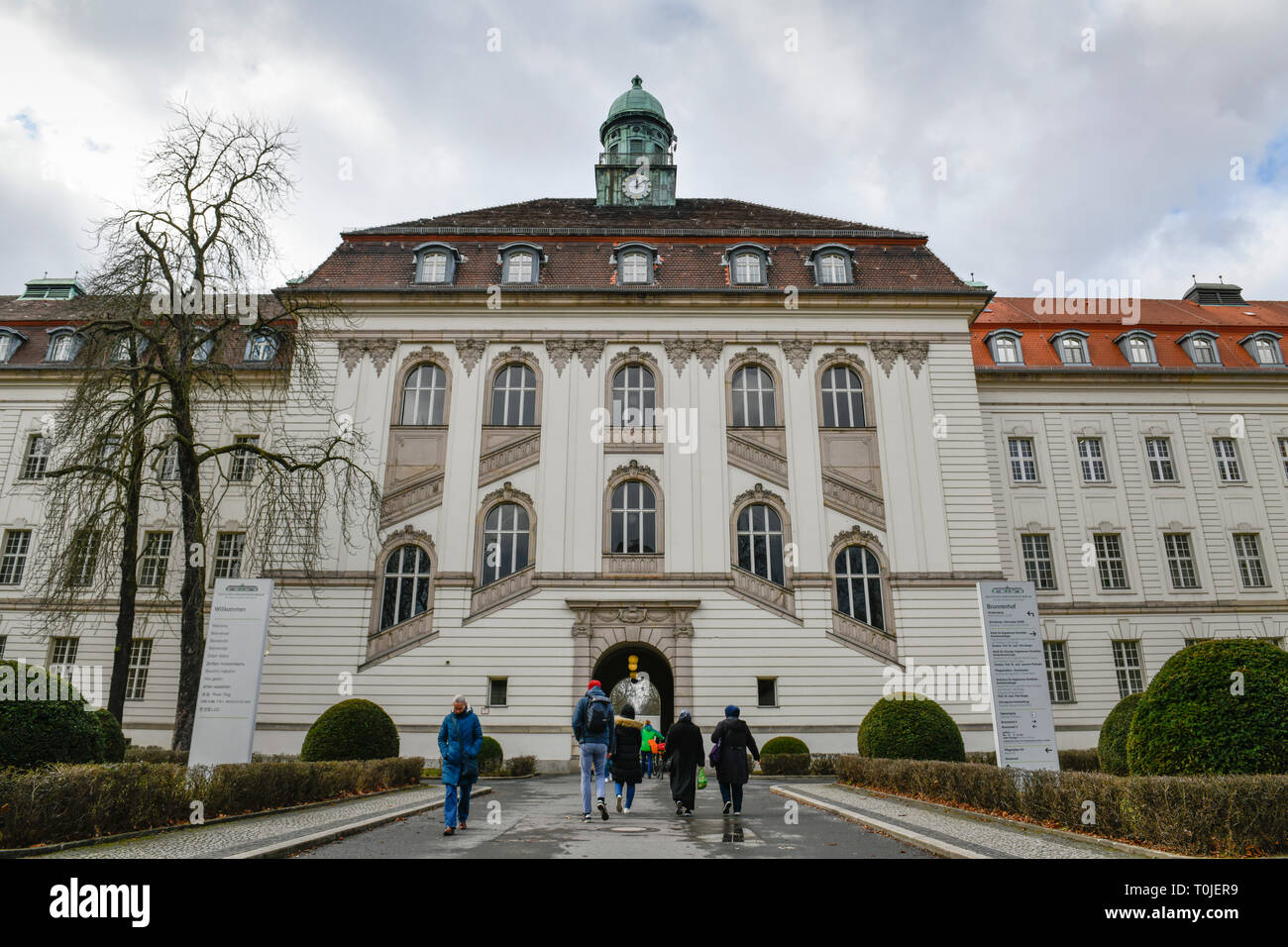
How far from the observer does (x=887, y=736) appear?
1691cm

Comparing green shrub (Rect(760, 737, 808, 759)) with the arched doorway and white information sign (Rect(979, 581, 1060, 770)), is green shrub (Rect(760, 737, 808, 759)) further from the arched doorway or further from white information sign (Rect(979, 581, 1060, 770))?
white information sign (Rect(979, 581, 1060, 770))

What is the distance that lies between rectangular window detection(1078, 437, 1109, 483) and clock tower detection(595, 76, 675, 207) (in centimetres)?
2127

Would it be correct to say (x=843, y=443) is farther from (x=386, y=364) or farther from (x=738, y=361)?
(x=386, y=364)

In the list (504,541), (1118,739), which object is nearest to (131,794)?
(1118,739)

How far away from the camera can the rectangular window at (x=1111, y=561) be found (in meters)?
31.4

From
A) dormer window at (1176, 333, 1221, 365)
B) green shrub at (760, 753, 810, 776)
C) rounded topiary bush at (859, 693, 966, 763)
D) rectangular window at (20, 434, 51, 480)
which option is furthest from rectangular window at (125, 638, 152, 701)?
dormer window at (1176, 333, 1221, 365)

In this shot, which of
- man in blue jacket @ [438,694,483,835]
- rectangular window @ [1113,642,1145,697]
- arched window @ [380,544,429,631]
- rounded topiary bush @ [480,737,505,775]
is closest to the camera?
man in blue jacket @ [438,694,483,835]

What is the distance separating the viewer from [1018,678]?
14.0 metres

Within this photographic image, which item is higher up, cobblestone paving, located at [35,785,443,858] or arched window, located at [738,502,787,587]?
arched window, located at [738,502,787,587]

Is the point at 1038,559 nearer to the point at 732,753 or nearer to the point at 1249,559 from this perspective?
the point at 1249,559

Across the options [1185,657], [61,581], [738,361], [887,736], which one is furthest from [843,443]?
[61,581]

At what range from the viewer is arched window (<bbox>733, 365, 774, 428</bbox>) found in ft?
92.8

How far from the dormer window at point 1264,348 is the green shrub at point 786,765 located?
93.3 feet

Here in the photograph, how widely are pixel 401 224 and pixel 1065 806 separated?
29.8 m
